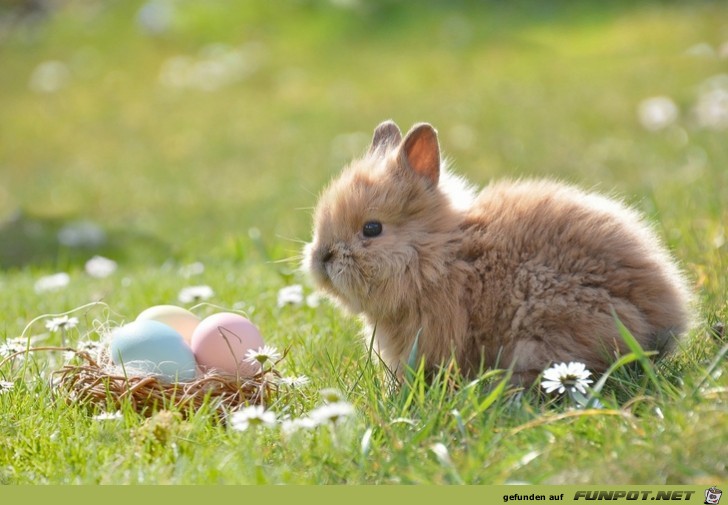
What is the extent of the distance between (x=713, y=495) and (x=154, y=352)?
1894 mm

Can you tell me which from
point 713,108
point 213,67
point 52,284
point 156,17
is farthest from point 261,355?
point 156,17

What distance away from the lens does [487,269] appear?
3221mm

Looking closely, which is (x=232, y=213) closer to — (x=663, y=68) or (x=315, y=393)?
(x=315, y=393)

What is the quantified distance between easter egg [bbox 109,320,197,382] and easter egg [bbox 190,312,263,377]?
0.20 ft

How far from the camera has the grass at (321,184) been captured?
259cm

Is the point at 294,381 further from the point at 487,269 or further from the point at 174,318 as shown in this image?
the point at 487,269

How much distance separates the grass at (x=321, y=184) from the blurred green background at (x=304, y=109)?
4cm

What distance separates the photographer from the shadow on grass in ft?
23.4

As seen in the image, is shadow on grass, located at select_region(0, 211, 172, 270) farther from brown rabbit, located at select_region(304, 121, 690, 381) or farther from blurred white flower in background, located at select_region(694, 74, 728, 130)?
blurred white flower in background, located at select_region(694, 74, 728, 130)

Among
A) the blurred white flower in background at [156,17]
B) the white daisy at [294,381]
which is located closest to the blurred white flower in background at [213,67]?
the blurred white flower in background at [156,17]

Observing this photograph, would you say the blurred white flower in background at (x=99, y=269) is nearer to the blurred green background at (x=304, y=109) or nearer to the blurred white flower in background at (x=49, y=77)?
the blurred green background at (x=304, y=109)

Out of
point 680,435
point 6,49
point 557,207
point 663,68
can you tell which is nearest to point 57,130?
point 6,49

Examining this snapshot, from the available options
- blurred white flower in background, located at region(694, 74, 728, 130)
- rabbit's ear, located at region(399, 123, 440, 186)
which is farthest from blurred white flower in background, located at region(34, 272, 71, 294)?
blurred white flower in background, located at region(694, 74, 728, 130)

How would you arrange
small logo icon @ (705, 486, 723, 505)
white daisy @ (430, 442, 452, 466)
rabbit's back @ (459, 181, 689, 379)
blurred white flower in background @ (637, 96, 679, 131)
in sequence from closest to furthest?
small logo icon @ (705, 486, 723, 505), white daisy @ (430, 442, 452, 466), rabbit's back @ (459, 181, 689, 379), blurred white flower in background @ (637, 96, 679, 131)
